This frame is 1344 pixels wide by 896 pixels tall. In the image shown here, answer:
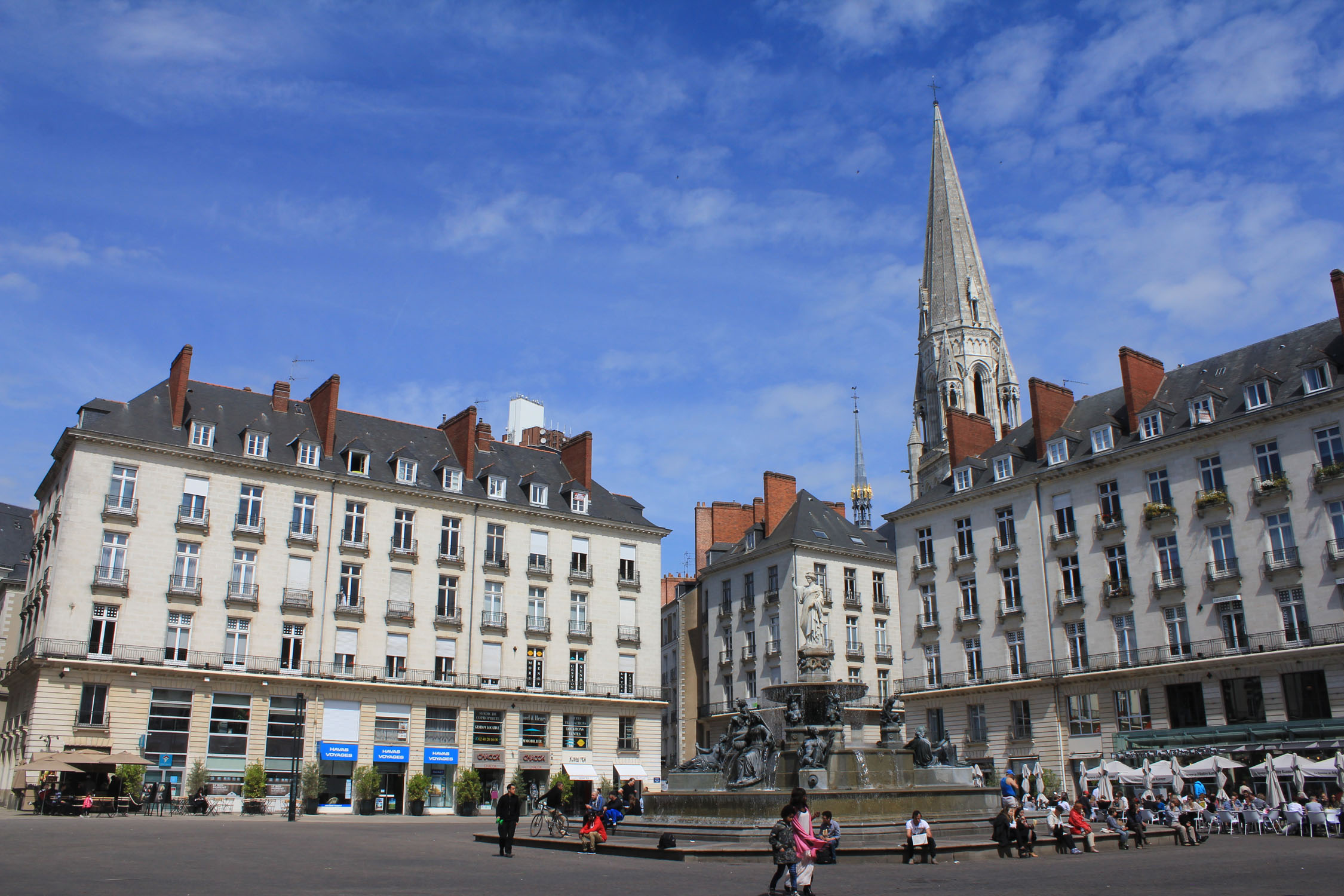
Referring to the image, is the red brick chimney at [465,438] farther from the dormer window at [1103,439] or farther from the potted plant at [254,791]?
→ the dormer window at [1103,439]

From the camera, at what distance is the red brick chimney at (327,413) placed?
156 ft

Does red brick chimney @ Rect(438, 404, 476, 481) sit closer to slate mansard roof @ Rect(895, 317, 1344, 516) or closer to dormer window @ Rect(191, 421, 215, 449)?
dormer window @ Rect(191, 421, 215, 449)

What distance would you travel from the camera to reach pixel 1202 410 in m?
40.6

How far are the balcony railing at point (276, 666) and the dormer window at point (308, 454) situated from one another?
28.1 feet

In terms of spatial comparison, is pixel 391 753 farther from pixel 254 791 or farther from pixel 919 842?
pixel 919 842

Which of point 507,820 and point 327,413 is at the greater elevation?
point 327,413

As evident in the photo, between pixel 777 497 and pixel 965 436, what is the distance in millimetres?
12524

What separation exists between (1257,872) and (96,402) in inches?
1646

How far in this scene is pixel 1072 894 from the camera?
13016 millimetres

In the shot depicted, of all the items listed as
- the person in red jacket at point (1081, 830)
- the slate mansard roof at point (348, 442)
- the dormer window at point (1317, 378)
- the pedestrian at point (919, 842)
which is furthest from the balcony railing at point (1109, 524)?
the pedestrian at point (919, 842)

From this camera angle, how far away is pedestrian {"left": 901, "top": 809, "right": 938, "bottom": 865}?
58.6ft

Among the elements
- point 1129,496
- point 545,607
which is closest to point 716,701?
point 545,607

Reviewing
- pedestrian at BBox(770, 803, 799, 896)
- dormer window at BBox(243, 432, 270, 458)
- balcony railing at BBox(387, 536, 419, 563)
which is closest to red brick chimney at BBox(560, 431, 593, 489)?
balcony railing at BBox(387, 536, 419, 563)

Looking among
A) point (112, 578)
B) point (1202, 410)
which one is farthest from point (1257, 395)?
point (112, 578)
